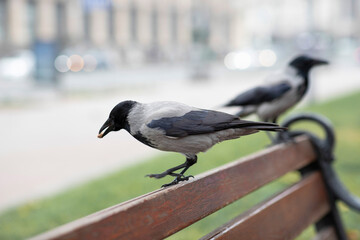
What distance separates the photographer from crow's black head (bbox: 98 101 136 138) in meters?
1.05

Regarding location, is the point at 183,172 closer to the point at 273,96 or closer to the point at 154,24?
the point at 273,96

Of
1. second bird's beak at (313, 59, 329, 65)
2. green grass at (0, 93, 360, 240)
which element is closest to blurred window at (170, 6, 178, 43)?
green grass at (0, 93, 360, 240)

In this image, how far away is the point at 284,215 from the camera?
1689mm

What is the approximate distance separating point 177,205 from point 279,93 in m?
0.57

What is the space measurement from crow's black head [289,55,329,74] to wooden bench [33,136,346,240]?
1.01ft

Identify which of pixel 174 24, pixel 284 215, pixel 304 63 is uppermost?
pixel 174 24

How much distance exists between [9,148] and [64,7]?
29475 mm

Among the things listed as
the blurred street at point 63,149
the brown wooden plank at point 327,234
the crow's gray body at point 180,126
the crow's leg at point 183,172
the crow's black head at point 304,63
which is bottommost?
the blurred street at point 63,149

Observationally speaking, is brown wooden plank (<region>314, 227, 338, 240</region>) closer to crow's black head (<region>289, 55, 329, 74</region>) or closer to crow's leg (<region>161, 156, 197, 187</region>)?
crow's black head (<region>289, 55, 329, 74</region>)

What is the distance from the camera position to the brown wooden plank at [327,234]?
208 cm

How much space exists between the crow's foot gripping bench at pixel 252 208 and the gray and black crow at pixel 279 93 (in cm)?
16

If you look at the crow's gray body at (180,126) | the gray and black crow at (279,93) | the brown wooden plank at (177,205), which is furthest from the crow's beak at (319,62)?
the crow's gray body at (180,126)

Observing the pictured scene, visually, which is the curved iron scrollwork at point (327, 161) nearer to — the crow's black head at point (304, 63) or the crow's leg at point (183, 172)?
the crow's black head at point (304, 63)

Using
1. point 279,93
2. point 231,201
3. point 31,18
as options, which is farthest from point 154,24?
point 231,201
